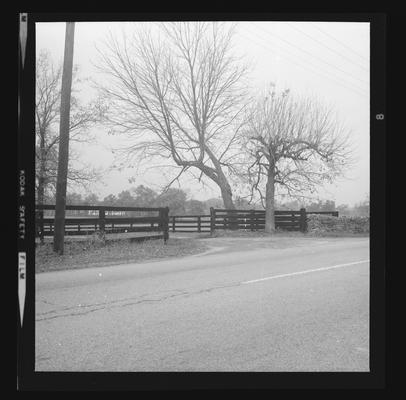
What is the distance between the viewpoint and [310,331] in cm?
340

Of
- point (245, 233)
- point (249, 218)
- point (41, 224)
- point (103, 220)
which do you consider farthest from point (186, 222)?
point (245, 233)

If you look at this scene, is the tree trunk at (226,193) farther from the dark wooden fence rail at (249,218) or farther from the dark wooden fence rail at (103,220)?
the dark wooden fence rail at (103,220)

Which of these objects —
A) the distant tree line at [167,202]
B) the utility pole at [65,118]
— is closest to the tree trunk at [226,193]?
the distant tree line at [167,202]

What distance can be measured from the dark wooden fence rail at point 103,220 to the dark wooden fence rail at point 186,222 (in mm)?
83

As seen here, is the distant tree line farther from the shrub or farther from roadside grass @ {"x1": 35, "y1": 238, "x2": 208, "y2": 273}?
roadside grass @ {"x1": 35, "y1": 238, "x2": 208, "y2": 273}

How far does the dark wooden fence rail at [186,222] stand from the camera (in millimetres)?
3914

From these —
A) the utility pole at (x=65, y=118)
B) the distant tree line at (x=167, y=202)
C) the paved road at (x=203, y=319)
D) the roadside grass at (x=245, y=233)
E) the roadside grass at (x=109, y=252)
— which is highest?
the utility pole at (x=65, y=118)

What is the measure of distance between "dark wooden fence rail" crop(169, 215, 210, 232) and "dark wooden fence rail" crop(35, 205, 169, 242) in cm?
8

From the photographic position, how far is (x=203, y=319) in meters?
3.69

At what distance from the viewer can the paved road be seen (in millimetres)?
2705

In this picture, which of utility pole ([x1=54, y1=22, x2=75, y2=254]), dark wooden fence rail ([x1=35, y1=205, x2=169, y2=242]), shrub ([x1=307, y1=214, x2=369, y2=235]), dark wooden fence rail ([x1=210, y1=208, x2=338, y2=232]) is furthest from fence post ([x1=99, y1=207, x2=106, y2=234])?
shrub ([x1=307, y1=214, x2=369, y2=235])

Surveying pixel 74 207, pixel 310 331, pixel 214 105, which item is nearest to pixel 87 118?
pixel 74 207
